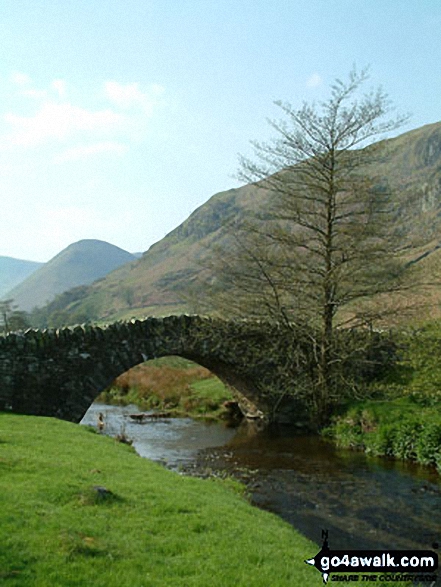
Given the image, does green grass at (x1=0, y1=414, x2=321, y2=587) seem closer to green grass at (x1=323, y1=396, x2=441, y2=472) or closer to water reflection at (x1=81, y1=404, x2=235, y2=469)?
water reflection at (x1=81, y1=404, x2=235, y2=469)

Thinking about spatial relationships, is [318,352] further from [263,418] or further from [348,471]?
[348,471]

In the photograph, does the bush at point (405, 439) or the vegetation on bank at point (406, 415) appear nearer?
the vegetation on bank at point (406, 415)

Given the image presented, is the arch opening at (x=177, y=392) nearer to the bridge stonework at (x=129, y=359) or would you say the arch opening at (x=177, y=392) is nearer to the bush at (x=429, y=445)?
the bridge stonework at (x=129, y=359)

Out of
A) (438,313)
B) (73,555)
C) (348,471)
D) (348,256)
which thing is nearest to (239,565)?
(73,555)

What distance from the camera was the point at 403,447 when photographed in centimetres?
1945

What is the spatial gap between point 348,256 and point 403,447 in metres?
7.58

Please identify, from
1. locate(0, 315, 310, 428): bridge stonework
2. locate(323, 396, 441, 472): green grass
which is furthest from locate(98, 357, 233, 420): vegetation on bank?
locate(323, 396, 441, 472): green grass

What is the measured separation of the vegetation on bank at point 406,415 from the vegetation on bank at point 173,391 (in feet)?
27.1

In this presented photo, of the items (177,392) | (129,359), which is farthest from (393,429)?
(177,392)

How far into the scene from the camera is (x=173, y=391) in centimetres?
3266

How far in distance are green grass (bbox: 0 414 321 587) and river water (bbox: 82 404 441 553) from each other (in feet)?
8.99

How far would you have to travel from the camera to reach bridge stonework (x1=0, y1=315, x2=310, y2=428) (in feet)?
64.1

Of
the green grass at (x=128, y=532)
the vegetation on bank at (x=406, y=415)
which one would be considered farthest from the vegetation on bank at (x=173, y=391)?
the green grass at (x=128, y=532)

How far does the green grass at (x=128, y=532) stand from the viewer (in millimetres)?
6281
